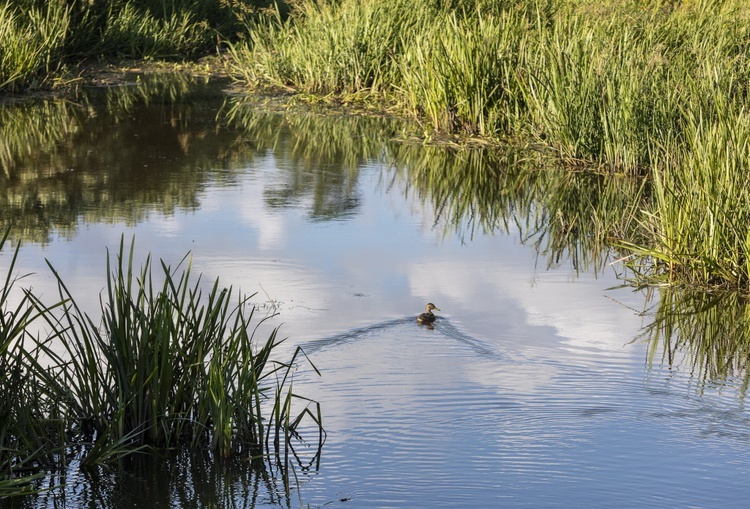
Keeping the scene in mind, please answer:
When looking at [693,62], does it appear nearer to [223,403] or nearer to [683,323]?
[683,323]

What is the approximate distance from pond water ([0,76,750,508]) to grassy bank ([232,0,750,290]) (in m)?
0.43

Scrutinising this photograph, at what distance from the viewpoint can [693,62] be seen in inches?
490

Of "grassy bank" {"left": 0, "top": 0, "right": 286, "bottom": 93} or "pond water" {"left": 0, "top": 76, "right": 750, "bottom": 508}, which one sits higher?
"grassy bank" {"left": 0, "top": 0, "right": 286, "bottom": 93}

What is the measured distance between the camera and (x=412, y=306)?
7.42m

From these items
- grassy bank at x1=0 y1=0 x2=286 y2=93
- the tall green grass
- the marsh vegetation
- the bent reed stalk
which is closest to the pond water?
the bent reed stalk

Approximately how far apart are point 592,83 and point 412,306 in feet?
16.1

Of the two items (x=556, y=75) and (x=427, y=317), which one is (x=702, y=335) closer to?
(x=427, y=317)

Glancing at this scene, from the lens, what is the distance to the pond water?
4879 mm

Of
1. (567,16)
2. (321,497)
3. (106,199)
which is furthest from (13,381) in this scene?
(567,16)

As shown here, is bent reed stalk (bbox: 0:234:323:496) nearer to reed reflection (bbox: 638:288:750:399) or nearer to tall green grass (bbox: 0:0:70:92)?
reed reflection (bbox: 638:288:750:399)

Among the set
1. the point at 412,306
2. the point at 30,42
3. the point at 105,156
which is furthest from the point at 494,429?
the point at 30,42

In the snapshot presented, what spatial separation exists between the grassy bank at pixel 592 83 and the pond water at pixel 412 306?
426mm

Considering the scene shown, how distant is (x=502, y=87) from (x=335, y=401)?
27.4ft

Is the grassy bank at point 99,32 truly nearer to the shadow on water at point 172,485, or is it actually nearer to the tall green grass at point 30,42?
the tall green grass at point 30,42
